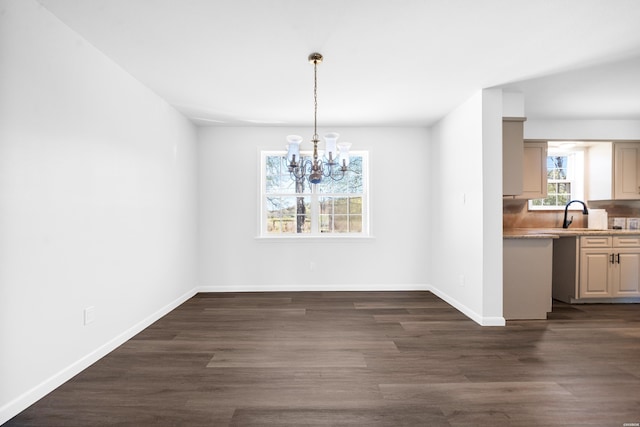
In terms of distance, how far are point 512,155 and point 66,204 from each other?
413cm

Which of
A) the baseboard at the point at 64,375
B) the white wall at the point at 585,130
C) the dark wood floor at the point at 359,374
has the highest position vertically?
the white wall at the point at 585,130

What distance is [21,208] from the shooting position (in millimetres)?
1986

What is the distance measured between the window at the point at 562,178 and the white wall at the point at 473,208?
172cm

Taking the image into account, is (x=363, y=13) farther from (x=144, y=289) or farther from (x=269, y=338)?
(x=144, y=289)

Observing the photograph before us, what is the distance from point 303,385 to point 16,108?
2423mm

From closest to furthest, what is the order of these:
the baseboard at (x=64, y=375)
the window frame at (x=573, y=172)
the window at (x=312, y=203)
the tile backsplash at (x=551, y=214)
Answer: the baseboard at (x=64, y=375)
the tile backsplash at (x=551, y=214)
the window frame at (x=573, y=172)
the window at (x=312, y=203)

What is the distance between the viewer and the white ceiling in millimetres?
2164

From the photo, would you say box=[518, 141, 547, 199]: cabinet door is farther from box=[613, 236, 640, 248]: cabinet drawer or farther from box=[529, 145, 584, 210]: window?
box=[613, 236, 640, 248]: cabinet drawer

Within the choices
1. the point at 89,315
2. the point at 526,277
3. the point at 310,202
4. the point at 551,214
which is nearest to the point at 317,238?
Answer: the point at 310,202

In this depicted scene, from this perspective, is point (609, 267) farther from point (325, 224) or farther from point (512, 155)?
point (325, 224)

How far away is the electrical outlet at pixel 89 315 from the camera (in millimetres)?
2541

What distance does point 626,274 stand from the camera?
172 inches

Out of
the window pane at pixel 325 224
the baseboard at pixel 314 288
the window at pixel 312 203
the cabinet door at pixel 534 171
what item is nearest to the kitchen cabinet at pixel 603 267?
the cabinet door at pixel 534 171

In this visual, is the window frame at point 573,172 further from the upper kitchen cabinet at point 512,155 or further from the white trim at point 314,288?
the white trim at point 314,288
